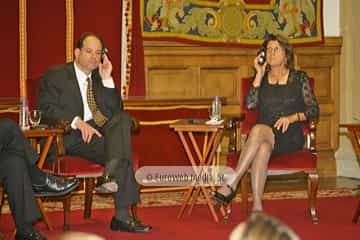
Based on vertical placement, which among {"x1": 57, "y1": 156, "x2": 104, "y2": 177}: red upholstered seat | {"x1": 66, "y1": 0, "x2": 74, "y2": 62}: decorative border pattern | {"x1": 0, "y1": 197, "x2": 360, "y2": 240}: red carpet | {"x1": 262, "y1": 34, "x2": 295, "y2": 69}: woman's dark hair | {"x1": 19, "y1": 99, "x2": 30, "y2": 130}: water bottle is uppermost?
{"x1": 66, "y1": 0, "x2": 74, "y2": 62}: decorative border pattern

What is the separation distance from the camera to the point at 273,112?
197 inches

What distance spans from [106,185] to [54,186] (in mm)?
331

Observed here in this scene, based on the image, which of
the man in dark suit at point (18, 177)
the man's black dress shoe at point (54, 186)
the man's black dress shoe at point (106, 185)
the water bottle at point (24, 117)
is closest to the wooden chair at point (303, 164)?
the man's black dress shoe at point (106, 185)

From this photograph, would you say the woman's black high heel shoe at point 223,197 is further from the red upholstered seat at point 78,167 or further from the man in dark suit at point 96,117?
the red upholstered seat at point 78,167

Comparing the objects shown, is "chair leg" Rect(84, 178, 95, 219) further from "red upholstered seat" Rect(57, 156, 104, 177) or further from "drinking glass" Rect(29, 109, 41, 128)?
"drinking glass" Rect(29, 109, 41, 128)

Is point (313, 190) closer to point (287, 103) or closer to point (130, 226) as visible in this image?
point (287, 103)

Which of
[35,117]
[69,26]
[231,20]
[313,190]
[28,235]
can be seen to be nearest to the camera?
[28,235]

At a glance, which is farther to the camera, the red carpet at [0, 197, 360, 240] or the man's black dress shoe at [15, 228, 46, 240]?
the red carpet at [0, 197, 360, 240]

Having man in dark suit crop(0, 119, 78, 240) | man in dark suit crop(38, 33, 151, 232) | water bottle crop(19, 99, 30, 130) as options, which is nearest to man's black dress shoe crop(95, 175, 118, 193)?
man in dark suit crop(38, 33, 151, 232)

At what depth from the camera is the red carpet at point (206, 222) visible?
419 cm

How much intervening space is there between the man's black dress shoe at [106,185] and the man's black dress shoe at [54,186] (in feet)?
0.64

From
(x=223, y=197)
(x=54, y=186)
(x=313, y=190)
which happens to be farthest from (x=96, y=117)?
(x=313, y=190)

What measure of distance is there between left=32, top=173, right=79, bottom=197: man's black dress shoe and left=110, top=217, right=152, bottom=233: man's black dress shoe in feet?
1.37

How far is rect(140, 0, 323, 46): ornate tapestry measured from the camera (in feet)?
21.3
